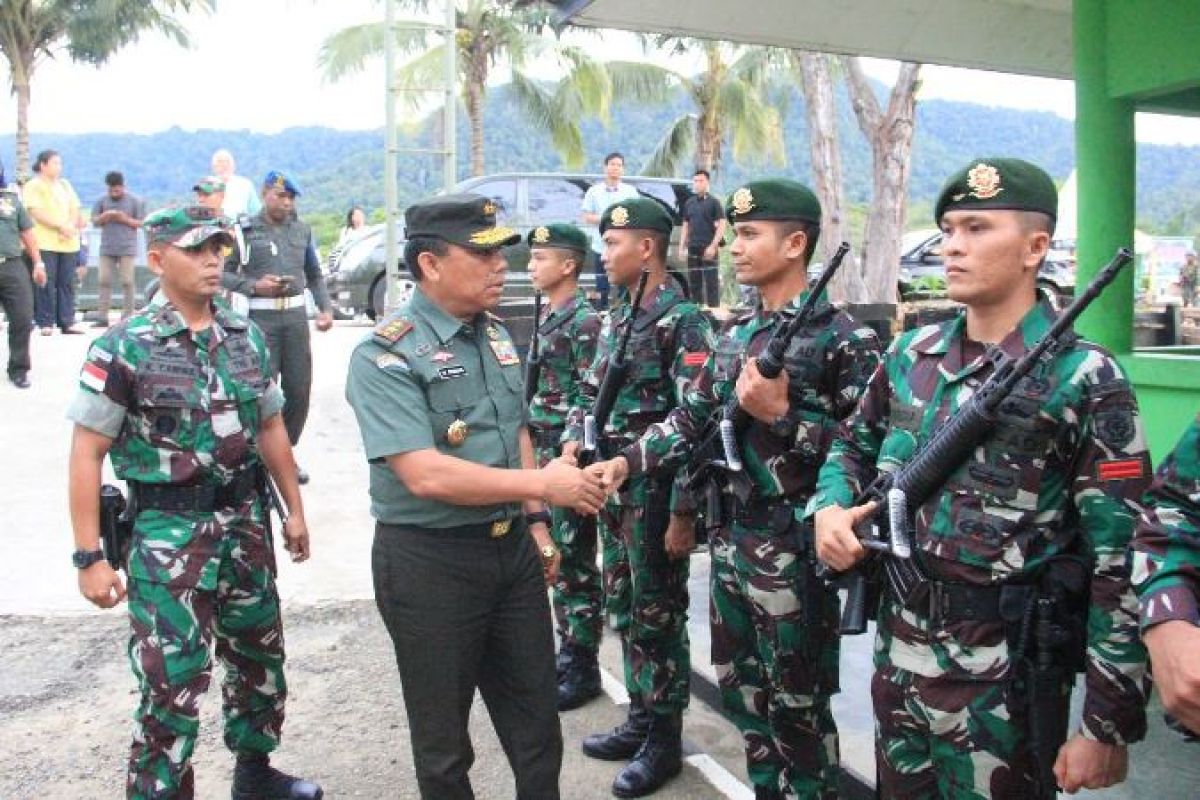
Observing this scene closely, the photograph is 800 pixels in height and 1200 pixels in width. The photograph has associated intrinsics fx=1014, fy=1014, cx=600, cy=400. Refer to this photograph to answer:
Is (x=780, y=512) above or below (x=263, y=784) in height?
above

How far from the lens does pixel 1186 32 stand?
403cm

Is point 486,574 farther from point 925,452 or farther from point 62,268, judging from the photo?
point 62,268

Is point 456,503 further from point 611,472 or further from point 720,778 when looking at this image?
point 720,778

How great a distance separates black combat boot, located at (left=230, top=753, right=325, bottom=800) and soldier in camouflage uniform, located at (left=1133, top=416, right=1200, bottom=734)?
282 centimetres

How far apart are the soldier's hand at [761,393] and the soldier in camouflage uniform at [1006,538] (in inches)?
21.7

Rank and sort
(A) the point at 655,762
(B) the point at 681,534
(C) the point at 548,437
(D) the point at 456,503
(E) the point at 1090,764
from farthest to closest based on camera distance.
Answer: (C) the point at 548,437 → (A) the point at 655,762 → (B) the point at 681,534 → (D) the point at 456,503 → (E) the point at 1090,764

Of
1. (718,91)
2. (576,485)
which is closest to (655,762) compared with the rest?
(576,485)

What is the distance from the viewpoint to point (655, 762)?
3588mm

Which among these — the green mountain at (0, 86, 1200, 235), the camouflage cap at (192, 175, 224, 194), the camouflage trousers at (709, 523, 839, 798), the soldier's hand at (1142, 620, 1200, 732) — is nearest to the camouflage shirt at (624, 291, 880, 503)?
the camouflage trousers at (709, 523, 839, 798)

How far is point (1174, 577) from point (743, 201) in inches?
68.1

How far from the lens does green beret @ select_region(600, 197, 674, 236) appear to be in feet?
12.8

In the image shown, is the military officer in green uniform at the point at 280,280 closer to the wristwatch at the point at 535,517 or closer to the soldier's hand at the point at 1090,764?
the wristwatch at the point at 535,517

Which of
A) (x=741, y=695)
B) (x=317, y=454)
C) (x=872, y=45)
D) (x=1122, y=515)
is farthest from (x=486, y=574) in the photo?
(x=317, y=454)

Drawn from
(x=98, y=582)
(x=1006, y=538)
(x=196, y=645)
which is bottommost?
(x=196, y=645)
